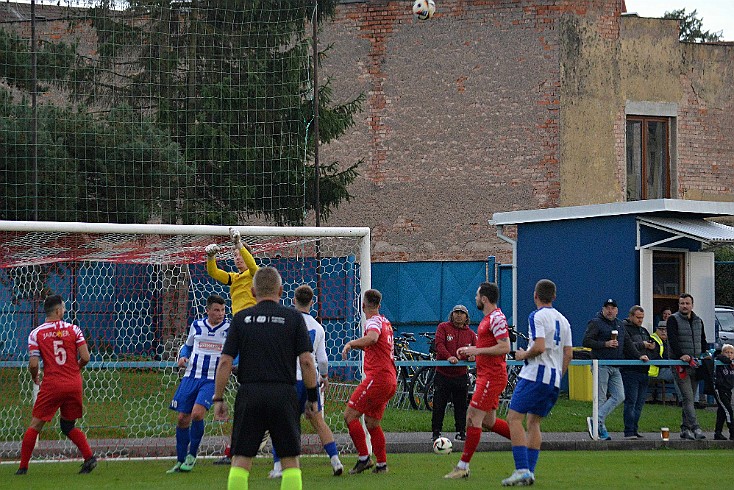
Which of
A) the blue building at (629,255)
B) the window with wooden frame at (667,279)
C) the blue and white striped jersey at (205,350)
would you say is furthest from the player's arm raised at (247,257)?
the window with wooden frame at (667,279)

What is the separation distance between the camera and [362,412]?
41.6 ft

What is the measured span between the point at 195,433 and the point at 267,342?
4.85m

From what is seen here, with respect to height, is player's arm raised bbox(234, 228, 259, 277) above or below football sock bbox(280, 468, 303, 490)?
above

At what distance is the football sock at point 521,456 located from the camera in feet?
37.0

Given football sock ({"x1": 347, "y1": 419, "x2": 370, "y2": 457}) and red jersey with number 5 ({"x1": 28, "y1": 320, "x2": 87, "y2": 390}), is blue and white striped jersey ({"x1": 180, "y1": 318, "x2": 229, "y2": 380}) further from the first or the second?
football sock ({"x1": 347, "y1": 419, "x2": 370, "y2": 457})

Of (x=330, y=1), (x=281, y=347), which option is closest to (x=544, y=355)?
(x=281, y=347)

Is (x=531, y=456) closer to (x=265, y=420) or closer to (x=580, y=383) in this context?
(x=265, y=420)

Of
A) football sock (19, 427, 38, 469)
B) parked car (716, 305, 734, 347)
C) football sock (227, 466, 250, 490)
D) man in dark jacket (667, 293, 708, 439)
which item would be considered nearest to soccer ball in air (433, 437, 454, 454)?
man in dark jacket (667, 293, 708, 439)

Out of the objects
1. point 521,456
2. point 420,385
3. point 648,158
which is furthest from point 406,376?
point 648,158

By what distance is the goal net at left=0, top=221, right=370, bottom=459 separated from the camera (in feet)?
50.1

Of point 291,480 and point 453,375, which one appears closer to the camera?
point 291,480

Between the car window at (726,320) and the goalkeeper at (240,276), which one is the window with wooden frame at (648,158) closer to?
the car window at (726,320)

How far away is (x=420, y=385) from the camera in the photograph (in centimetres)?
2034

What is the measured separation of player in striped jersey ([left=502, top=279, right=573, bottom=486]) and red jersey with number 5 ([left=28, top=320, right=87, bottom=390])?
475cm
